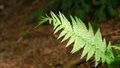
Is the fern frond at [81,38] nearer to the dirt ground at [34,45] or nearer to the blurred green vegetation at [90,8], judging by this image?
the dirt ground at [34,45]

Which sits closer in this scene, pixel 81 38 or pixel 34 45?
pixel 81 38

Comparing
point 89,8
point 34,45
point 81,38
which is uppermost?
point 89,8

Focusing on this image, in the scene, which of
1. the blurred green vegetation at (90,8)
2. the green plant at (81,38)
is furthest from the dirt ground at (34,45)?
the green plant at (81,38)

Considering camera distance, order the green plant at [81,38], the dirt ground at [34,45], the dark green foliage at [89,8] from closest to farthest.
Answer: the green plant at [81,38], the dirt ground at [34,45], the dark green foliage at [89,8]

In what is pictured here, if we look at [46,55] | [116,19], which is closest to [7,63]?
[46,55]

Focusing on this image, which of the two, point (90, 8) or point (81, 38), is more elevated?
point (90, 8)

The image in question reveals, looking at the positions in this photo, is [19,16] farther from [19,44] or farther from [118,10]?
[118,10]

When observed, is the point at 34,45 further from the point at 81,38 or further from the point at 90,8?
the point at 81,38

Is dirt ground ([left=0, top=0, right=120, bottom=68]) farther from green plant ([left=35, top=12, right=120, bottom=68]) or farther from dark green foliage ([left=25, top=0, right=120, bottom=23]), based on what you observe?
green plant ([left=35, top=12, right=120, bottom=68])

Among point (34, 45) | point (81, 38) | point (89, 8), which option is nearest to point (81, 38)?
point (81, 38)
